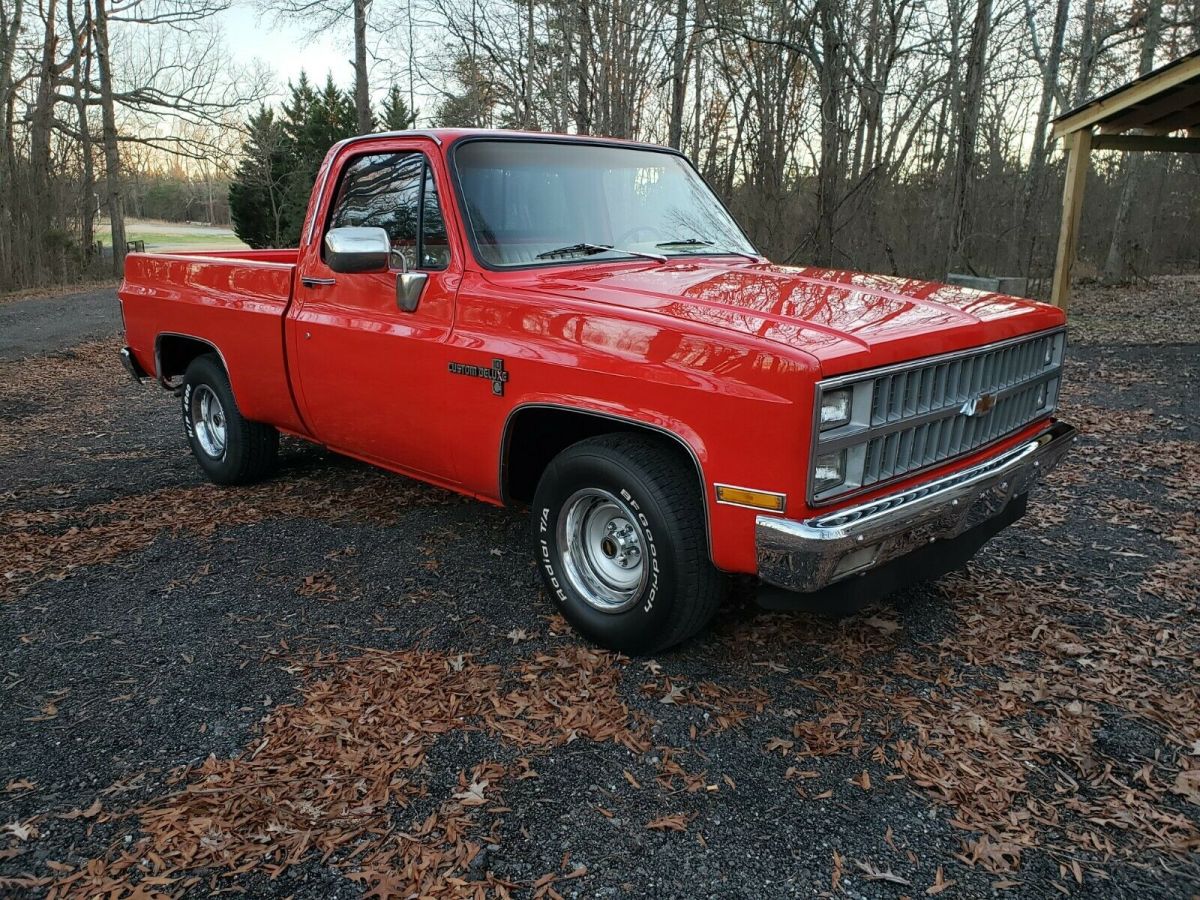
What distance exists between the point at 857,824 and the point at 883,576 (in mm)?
856

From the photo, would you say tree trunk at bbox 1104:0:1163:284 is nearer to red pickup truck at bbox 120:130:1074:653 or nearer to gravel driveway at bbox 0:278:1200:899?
gravel driveway at bbox 0:278:1200:899

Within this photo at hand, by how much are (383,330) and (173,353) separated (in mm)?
2719

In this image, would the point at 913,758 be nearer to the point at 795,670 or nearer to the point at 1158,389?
the point at 795,670

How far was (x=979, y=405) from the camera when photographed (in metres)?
3.30

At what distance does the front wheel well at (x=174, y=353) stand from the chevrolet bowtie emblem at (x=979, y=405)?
4658 mm

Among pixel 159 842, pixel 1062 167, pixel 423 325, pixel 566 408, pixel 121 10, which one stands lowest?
pixel 159 842

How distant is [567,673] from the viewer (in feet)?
11.2

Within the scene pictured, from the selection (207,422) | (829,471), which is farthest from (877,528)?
(207,422)

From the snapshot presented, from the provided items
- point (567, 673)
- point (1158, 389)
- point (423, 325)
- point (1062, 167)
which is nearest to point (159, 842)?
point (567, 673)

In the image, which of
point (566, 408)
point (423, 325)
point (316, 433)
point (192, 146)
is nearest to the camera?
point (566, 408)

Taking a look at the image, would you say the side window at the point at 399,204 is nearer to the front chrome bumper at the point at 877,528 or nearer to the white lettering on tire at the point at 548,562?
the white lettering on tire at the point at 548,562

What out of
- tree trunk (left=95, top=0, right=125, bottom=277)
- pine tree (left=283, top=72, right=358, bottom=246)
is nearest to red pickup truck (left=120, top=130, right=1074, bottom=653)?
tree trunk (left=95, top=0, right=125, bottom=277)

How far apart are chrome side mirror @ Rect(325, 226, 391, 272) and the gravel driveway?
1.54 metres

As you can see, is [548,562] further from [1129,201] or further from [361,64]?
[1129,201]
